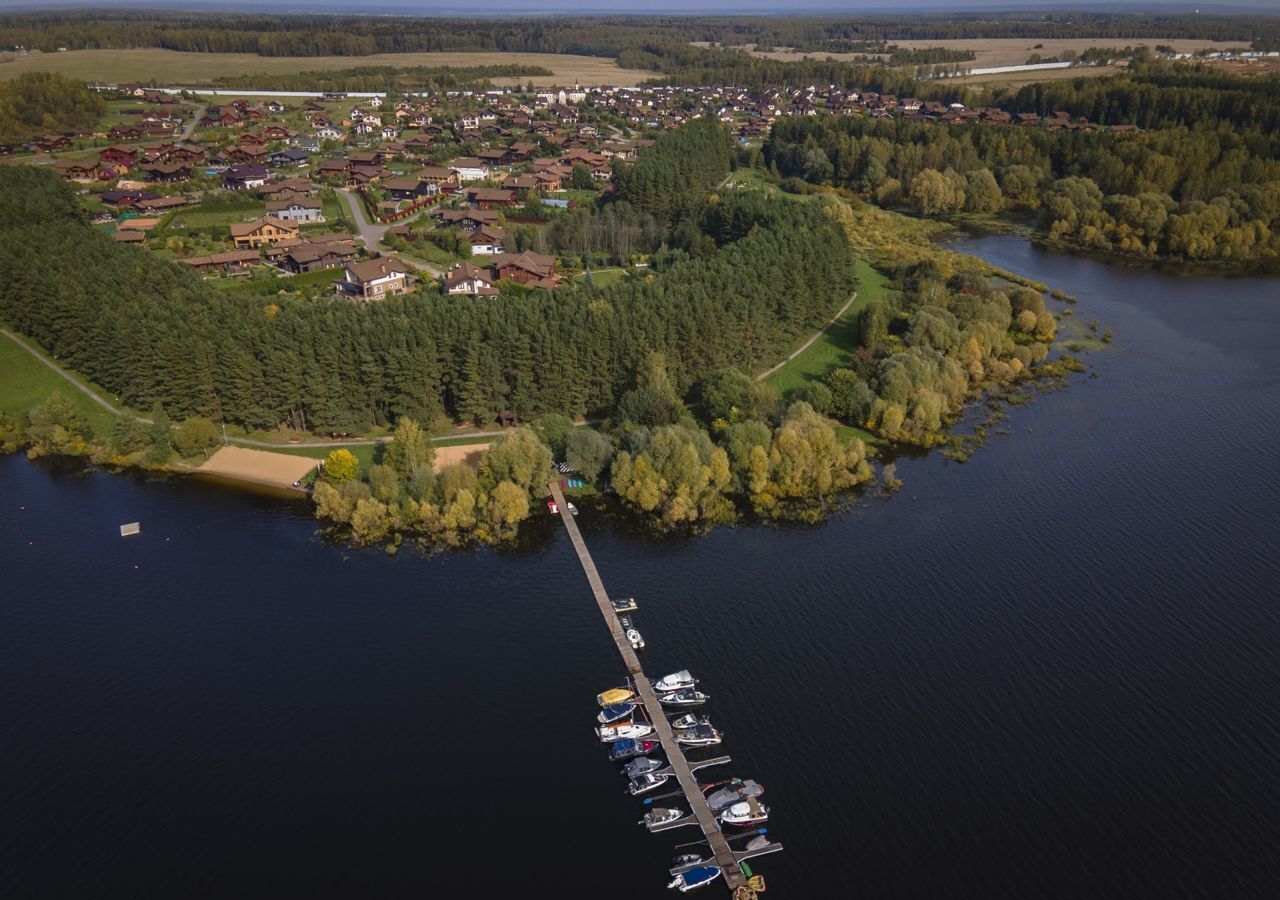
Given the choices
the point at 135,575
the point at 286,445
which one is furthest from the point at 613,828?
the point at 286,445

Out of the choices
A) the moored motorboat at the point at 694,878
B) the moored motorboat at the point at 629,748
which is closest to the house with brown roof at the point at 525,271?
the moored motorboat at the point at 629,748

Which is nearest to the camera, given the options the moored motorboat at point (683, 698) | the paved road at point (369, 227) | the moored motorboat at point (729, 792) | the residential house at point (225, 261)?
the moored motorboat at point (729, 792)

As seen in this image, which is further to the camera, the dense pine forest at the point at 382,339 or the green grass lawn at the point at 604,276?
the green grass lawn at the point at 604,276

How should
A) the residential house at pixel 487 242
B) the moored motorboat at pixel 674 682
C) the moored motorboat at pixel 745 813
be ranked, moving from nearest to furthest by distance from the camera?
the moored motorboat at pixel 745 813
the moored motorboat at pixel 674 682
the residential house at pixel 487 242

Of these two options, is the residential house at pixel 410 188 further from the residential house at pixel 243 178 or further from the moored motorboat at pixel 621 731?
the moored motorboat at pixel 621 731

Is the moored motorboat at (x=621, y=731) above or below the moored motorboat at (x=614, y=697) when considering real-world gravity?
below

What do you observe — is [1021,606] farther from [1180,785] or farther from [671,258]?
Answer: [671,258]
